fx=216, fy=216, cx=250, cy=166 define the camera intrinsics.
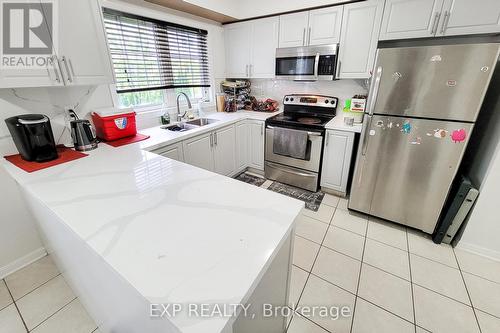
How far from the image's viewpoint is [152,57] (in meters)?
2.38

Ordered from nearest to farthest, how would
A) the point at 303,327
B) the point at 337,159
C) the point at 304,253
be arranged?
the point at 303,327 → the point at 304,253 → the point at 337,159

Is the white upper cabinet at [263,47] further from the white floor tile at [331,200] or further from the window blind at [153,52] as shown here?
the white floor tile at [331,200]

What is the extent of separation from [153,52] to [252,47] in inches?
51.5

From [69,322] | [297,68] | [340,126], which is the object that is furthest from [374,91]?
[69,322]

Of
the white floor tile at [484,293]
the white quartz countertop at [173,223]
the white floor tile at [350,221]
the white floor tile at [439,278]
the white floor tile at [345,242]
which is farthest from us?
the white floor tile at [350,221]

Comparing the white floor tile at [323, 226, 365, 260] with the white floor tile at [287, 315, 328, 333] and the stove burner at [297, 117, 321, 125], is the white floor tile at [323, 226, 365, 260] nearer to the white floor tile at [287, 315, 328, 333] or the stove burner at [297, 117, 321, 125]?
the white floor tile at [287, 315, 328, 333]

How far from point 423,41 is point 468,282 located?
2.19 meters

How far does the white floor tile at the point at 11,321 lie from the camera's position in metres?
1.33

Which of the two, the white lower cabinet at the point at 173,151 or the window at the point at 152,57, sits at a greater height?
the window at the point at 152,57

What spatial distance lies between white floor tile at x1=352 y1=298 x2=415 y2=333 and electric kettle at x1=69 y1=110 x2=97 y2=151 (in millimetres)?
2240

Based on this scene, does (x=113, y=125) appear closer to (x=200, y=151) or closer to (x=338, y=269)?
(x=200, y=151)

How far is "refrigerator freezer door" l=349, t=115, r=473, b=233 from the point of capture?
1.72 meters

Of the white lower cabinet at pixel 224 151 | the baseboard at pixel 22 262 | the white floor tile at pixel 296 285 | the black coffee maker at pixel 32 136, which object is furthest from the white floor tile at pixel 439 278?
the baseboard at pixel 22 262

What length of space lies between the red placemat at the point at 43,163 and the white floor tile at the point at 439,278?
2.67 m
